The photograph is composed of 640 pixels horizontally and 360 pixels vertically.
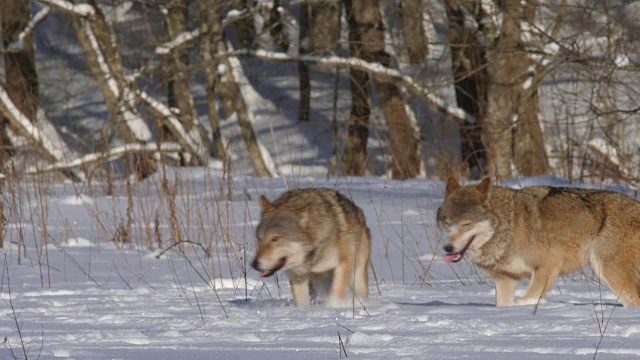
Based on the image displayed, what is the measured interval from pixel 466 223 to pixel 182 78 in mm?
13795

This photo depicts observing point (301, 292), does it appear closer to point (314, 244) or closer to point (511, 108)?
point (314, 244)

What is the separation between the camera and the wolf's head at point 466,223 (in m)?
6.87

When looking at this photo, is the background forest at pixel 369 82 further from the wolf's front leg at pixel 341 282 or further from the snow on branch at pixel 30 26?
the wolf's front leg at pixel 341 282

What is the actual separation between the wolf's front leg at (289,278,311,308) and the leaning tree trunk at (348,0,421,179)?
11578 mm

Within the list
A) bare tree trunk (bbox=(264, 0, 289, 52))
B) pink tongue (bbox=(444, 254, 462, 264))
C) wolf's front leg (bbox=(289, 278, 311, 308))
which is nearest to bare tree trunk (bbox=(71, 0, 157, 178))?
bare tree trunk (bbox=(264, 0, 289, 52))

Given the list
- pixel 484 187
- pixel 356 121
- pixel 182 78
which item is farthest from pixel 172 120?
pixel 484 187

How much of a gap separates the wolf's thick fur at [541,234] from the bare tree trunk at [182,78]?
38.4ft

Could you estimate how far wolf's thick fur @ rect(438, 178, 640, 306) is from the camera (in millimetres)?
6449

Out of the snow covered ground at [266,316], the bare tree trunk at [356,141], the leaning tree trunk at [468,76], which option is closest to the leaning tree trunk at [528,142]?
the leaning tree trunk at [468,76]

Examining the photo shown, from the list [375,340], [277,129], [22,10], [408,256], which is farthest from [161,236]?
[277,129]

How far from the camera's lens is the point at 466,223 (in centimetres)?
689

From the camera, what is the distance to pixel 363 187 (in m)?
15.3

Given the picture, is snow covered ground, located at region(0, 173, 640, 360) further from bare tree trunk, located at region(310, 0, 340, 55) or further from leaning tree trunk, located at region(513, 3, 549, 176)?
bare tree trunk, located at region(310, 0, 340, 55)

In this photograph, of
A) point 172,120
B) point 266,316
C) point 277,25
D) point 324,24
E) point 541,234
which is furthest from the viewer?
point 324,24
